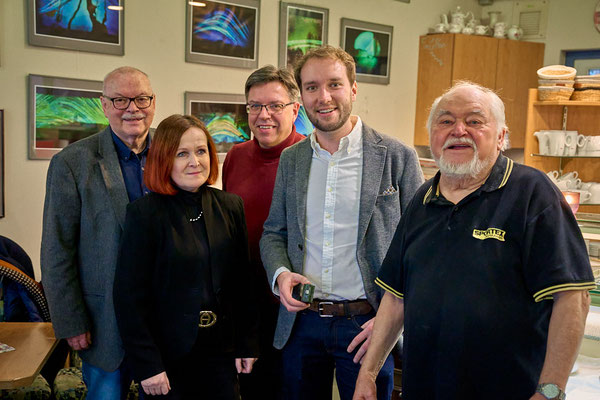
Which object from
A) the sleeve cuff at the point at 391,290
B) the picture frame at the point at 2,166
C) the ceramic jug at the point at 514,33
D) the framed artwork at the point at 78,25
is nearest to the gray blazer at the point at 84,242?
the sleeve cuff at the point at 391,290

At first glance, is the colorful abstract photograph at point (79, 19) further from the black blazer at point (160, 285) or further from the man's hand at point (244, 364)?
the man's hand at point (244, 364)

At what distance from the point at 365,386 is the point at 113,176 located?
1137mm

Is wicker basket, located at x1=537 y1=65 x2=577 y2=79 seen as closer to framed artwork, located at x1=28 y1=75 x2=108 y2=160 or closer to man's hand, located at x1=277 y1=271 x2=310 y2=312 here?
framed artwork, located at x1=28 y1=75 x2=108 y2=160

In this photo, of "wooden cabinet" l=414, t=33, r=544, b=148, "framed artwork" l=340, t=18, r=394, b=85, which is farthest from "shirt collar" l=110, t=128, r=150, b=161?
"wooden cabinet" l=414, t=33, r=544, b=148

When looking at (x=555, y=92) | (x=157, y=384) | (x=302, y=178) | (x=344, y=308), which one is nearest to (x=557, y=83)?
(x=555, y=92)

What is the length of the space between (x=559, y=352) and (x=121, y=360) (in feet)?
4.86

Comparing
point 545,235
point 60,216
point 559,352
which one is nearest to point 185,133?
point 60,216

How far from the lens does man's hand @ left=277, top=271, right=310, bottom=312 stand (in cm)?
184

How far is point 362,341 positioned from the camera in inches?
74.3

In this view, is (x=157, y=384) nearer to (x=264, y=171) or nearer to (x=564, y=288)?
(x=264, y=171)

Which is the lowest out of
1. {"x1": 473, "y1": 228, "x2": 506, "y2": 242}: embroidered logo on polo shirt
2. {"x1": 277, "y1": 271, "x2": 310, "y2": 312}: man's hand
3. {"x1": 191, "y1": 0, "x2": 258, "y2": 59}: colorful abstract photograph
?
{"x1": 277, "y1": 271, "x2": 310, "y2": 312}: man's hand

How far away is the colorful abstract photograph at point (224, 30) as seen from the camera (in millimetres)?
3908

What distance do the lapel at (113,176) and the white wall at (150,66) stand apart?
1404 millimetres

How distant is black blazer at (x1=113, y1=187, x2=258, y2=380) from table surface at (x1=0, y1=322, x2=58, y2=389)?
0.48 metres
